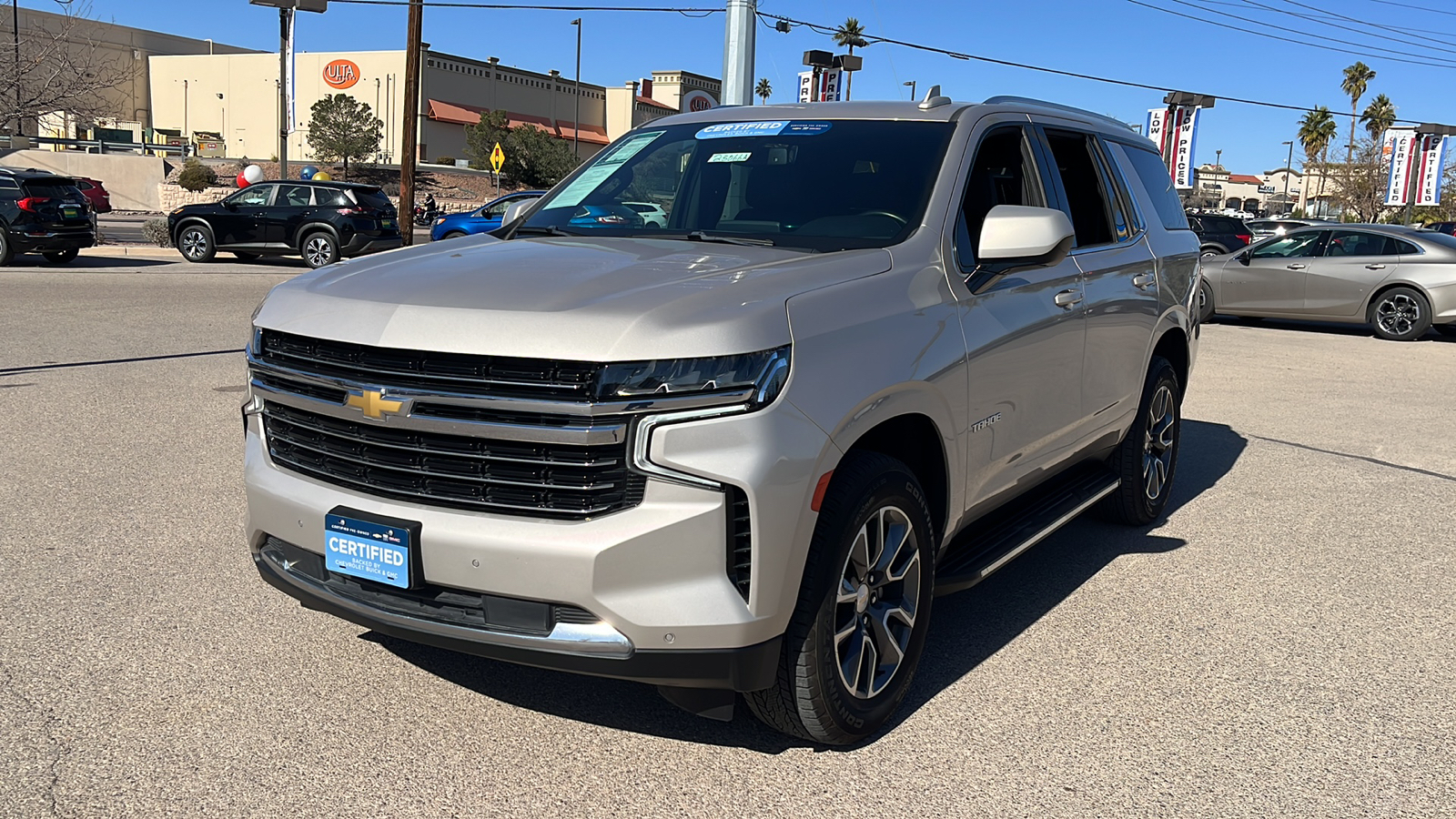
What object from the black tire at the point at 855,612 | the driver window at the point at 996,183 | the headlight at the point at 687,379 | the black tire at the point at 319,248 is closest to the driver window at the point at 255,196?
the black tire at the point at 319,248

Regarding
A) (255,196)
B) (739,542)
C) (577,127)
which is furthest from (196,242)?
(577,127)

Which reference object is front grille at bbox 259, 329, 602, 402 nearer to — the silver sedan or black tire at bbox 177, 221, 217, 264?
the silver sedan

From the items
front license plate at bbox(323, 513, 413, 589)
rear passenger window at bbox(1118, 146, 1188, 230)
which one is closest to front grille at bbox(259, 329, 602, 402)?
front license plate at bbox(323, 513, 413, 589)

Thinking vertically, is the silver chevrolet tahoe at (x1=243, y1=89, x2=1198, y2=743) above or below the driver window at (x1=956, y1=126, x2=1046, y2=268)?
below

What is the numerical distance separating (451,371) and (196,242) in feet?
77.9

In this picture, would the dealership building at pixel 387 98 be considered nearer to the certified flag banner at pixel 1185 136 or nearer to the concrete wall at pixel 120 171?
the concrete wall at pixel 120 171

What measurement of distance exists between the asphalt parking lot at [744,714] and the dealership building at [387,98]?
73340mm

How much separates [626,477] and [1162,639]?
2.62 meters

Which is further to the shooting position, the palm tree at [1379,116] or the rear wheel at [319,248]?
the palm tree at [1379,116]

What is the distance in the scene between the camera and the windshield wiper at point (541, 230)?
4688 millimetres

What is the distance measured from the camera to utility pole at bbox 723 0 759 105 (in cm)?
1844

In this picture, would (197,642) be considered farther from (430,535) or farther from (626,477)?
(626,477)

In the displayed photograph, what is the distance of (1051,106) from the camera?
5438 mm

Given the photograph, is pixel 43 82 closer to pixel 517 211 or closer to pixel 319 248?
pixel 319 248
